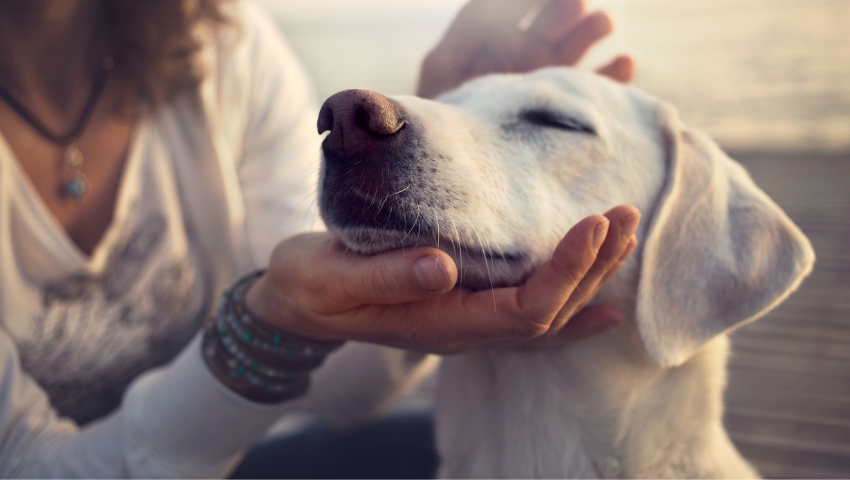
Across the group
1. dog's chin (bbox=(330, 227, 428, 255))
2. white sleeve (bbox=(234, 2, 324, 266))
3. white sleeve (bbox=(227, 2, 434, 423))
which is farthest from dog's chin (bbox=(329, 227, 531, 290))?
white sleeve (bbox=(234, 2, 324, 266))

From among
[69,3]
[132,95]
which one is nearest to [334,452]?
[132,95]

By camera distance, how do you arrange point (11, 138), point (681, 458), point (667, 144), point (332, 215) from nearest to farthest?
point (332, 215) → point (681, 458) → point (667, 144) → point (11, 138)

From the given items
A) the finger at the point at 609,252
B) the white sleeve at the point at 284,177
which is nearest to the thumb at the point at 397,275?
the finger at the point at 609,252

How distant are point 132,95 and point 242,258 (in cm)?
75

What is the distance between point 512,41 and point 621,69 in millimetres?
428

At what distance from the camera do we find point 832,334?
304cm

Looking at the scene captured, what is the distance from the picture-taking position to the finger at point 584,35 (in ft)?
6.42

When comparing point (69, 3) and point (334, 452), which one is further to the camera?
point (334, 452)

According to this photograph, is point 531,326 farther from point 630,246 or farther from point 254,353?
point 254,353

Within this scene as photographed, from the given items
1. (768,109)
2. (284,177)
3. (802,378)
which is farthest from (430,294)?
(768,109)

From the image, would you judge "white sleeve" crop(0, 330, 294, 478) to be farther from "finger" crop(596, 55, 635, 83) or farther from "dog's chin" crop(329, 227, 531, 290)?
"finger" crop(596, 55, 635, 83)

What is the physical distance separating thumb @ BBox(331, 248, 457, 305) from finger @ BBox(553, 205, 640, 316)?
299 millimetres

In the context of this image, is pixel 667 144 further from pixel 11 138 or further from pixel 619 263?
pixel 11 138

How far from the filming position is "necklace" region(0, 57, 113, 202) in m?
1.72
